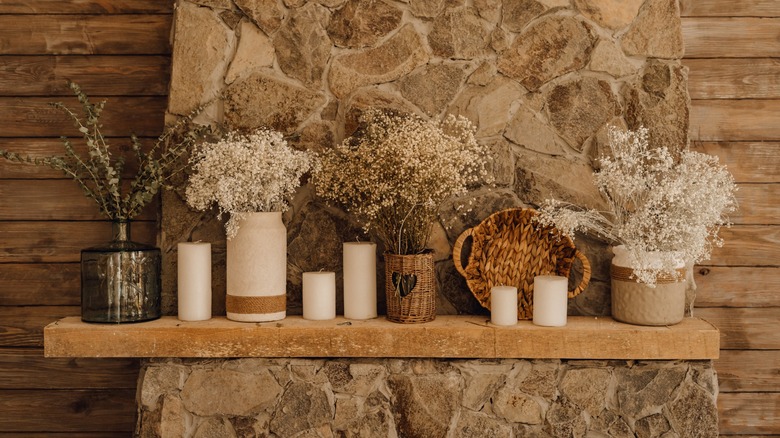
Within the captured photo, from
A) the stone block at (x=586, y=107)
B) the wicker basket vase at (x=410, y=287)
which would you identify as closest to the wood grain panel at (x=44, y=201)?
the wicker basket vase at (x=410, y=287)

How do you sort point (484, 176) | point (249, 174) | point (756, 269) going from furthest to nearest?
point (756, 269), point (484, 176), point (249, 174)

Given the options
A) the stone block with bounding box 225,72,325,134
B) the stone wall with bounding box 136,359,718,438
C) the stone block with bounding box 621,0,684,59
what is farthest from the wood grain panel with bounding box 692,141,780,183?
the stone block with bounding box 225,72,325,134

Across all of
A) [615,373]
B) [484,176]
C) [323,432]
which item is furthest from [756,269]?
[323,432]

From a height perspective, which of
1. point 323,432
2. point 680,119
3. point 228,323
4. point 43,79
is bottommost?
point 323,432

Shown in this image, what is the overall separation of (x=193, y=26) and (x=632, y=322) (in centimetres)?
177

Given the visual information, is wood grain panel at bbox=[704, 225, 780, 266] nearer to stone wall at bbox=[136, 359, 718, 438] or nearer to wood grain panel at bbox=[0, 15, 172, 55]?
stone wall at bbox=[136, 359, 718, 438]

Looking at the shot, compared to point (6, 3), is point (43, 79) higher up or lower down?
lower down

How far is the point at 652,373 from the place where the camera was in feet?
6.57

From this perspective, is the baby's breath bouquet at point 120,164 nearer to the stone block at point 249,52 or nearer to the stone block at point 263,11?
the stone block at point 249,52

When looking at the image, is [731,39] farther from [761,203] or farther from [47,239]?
[47,239]

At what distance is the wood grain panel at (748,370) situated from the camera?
8.16ft

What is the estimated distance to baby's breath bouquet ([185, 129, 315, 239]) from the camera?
1.96 meters

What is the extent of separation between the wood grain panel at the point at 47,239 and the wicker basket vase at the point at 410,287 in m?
1.05

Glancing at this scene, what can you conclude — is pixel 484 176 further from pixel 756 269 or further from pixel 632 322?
pixel 756 269
